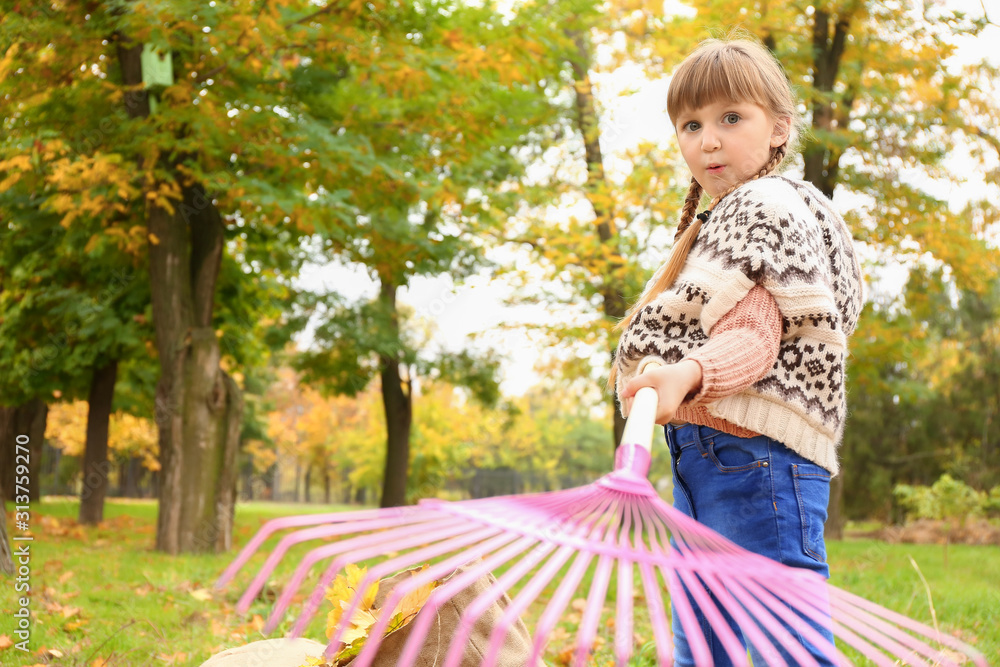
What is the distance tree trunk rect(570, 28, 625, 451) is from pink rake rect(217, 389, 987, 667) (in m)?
7.34

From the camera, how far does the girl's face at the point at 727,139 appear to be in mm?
1643

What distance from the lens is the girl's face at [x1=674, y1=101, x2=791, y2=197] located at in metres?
1.64

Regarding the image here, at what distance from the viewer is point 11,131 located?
7848 mm

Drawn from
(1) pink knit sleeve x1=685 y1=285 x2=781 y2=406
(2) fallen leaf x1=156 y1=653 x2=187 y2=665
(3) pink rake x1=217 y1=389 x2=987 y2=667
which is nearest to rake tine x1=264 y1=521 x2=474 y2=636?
(3) pink rake x1=217 y1=389 x2=987 y2=667

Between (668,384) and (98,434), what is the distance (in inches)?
469

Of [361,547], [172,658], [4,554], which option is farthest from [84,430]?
[361,547]

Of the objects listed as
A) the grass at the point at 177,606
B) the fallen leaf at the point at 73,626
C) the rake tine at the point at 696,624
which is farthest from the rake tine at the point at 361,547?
the fallen leaf at the point at 73,626

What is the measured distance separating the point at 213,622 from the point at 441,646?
2.29m

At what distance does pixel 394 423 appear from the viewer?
13.8m

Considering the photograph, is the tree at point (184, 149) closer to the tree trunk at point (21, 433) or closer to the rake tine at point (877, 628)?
the tree trunk at point (21, 433)

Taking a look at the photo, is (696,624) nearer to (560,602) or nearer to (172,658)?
(560,602)

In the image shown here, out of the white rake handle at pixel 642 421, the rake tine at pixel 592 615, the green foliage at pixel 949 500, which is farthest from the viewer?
the green foliage at pixel 949 500

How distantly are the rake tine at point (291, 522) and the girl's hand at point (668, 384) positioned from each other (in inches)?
17.1

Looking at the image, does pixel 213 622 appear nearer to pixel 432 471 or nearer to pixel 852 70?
pixel 852 70
